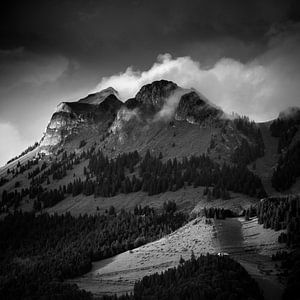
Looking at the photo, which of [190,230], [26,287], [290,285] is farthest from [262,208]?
[26,287]

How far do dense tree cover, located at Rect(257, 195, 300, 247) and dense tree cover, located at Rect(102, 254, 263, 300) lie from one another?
117 ft

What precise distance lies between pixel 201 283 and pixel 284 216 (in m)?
71.7

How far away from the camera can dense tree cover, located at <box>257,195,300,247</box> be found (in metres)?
156

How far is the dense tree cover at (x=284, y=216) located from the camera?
156m

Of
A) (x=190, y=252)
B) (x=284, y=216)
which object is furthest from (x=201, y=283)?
(x=284, y=216)

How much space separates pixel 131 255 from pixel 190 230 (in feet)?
91.7

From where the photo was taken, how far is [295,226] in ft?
529

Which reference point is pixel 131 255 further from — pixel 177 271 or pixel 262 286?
pixel 262 286

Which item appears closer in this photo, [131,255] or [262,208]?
[131,255]

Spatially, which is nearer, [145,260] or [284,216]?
[145,260]

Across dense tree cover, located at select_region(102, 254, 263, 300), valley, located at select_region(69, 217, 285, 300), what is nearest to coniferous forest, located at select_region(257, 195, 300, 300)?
valley, located at select_region(69, 217, 285, 300)

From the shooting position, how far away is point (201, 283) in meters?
117

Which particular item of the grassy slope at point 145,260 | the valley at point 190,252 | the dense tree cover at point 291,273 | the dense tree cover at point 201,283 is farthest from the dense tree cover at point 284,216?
the dense tree cover at point 201,283

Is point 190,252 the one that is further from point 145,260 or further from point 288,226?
point 288,226
